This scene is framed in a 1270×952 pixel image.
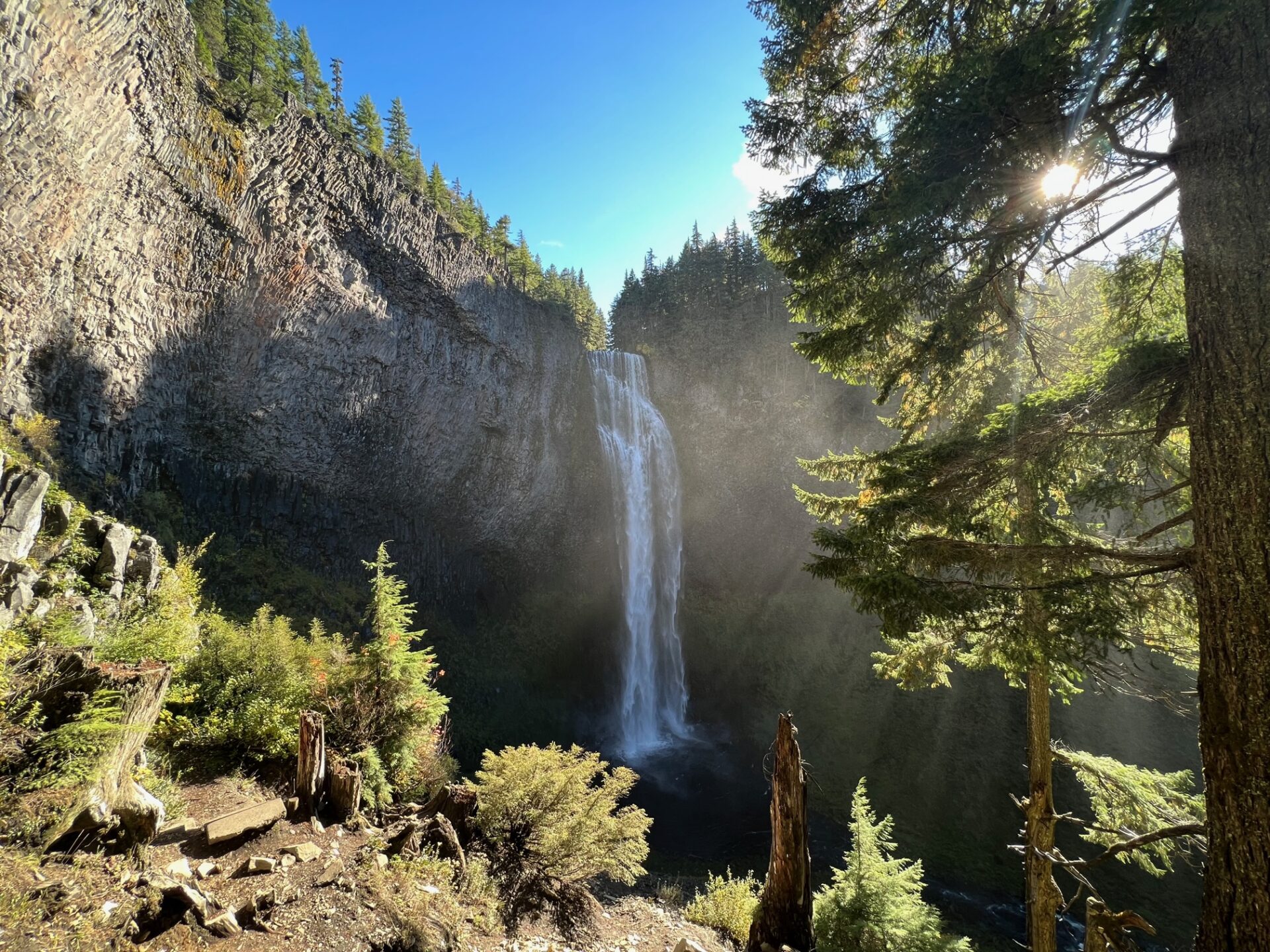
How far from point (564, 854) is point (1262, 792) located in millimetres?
6701

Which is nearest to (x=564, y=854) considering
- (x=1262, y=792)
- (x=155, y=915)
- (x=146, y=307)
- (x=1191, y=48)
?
(x=155, y=915)

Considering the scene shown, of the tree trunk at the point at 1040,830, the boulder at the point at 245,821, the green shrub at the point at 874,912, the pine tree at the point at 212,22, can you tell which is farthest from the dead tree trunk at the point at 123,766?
the pine tree at the point at 212,22

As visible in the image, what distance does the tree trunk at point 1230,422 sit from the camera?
2.64 m

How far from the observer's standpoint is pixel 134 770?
16.9 ft

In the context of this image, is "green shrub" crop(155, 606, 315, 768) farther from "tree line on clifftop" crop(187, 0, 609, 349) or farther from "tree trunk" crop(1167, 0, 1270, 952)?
"tree line on clifftop" crop(187, 0, 609, 349)

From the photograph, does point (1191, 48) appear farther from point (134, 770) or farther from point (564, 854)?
point (134, 770)

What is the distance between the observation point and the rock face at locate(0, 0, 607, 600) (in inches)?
429

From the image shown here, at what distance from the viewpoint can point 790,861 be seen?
5883 mm

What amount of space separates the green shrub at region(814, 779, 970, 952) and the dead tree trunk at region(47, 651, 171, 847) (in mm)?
6957

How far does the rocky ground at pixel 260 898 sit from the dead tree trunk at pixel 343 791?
185 mm

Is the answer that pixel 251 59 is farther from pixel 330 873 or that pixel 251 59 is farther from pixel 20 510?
pixel 330 873

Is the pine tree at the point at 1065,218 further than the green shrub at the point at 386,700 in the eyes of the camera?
No

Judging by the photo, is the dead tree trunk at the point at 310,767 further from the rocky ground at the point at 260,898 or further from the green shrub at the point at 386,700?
the green shrub at the point at 386,700

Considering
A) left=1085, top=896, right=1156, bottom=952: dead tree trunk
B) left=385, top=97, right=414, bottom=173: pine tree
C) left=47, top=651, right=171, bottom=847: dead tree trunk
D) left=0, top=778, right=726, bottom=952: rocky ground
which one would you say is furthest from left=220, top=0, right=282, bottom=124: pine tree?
left=1085, top=896, right=1156, bottom=952: dead tree trunk
